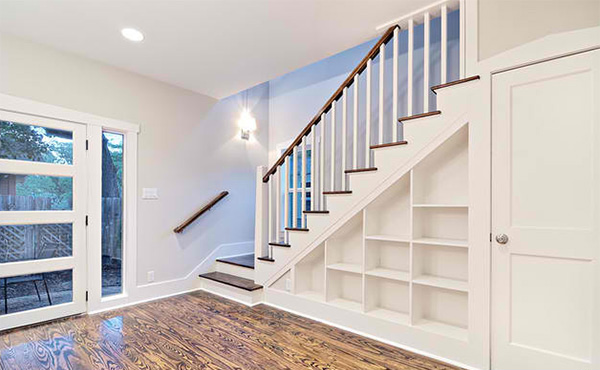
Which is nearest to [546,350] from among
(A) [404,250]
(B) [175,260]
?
(A) [404,250]

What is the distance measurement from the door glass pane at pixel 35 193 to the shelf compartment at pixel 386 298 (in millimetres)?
2991

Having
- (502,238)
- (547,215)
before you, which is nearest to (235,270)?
(502,238)

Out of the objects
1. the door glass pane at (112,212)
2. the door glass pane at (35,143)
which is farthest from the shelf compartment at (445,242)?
the door glass pane at (35,143)

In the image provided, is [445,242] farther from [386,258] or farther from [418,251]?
[386,258]

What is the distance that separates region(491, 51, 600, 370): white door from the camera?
69.7 inches

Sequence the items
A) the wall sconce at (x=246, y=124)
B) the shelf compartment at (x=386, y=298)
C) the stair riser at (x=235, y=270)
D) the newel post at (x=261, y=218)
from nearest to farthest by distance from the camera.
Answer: the shelf compartment at (x=386, y=298)
the newel post at (x=261, y=218)
the stair riser at (x=235, y=270)
the wall sconce at (x=246, y=124)

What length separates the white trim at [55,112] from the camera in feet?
8.93

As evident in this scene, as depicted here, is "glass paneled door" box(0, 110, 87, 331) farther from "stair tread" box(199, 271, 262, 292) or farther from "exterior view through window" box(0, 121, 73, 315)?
"stair tread" box(199, 271, 262, 292)

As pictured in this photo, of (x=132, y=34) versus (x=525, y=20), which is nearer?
(x=525, y=20)

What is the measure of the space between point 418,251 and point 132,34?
3.04 m

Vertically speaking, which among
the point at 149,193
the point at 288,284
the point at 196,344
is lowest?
the point at 196,344

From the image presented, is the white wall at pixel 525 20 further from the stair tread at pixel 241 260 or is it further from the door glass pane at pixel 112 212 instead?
the door glass pane at pixel 112 212

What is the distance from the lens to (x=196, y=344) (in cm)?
249

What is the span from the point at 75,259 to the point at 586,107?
4.24 metres
